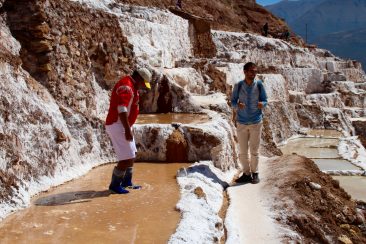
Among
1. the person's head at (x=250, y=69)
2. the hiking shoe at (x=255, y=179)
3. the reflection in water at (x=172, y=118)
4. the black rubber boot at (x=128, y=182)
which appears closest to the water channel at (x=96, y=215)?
the black rubber boot at (x=128, y=182)

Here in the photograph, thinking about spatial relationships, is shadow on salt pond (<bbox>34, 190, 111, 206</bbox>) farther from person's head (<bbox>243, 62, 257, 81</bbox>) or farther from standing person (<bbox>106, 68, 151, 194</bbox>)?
person's head (<bbox>243, 62, 257, 81</bbox>)

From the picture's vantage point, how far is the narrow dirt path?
474 cm

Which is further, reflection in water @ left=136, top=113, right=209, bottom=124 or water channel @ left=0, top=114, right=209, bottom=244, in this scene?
reflection in water @ left=136, top=113, right=209, bottom=124

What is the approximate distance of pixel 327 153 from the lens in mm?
16203

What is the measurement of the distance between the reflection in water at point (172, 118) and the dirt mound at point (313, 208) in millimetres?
2080

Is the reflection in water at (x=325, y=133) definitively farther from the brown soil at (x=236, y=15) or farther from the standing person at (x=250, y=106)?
the standing person at (x=250, y=106)

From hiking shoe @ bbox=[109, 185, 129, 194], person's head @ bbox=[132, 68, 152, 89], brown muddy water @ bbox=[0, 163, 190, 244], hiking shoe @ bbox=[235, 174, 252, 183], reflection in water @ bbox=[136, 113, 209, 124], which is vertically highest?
person's head @ bbox=[132, 68, 152, 89]

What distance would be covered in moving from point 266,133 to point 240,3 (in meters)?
34.2

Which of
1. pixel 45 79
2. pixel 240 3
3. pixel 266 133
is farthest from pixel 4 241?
pixel 240 3

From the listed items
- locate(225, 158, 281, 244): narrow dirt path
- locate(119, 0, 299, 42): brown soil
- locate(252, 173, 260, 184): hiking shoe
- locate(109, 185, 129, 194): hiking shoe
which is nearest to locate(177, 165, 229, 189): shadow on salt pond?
locate(225, 158, 281, 244): narrow dirt path

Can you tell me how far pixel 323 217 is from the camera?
5539mm

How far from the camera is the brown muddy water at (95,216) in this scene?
12.6ft

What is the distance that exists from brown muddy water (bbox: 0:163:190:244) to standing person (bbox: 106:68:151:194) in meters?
0.34

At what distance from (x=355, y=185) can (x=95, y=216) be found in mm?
8335
